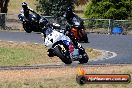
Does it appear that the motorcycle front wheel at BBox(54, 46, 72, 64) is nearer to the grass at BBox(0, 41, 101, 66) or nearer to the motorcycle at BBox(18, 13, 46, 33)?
the motorcycle at BBox(18, 13, 46, 33)

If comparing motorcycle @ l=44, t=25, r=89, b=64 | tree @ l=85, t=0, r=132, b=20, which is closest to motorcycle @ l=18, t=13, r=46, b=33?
motorcycle @ l=44, t=25, r=89, b=64

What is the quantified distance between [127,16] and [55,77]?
48860 millimetres

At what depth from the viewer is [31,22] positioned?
609 centimetres

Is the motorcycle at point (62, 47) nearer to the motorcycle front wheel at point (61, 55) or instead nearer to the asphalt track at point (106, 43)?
the motorcycle front wheel at point (61, 55)

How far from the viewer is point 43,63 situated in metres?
37.0

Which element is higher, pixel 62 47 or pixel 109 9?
pixel 62 47

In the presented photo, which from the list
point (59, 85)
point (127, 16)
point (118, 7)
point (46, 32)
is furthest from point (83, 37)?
point (127, 16)

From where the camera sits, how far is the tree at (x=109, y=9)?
6675cm

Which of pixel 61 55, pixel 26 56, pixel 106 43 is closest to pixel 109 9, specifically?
pixel 106 43

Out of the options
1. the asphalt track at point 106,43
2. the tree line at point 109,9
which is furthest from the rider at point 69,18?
the tree line at point 109,9

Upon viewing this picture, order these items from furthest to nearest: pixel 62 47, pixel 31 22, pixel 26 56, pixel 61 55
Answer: pixel 26 56, pixel 62 47, pixel 61 55, pixel 31 22

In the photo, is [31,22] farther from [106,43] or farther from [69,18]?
[106,43]

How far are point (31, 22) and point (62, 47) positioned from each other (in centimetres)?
69

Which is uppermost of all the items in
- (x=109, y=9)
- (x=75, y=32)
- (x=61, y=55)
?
(x=75, y=32)
